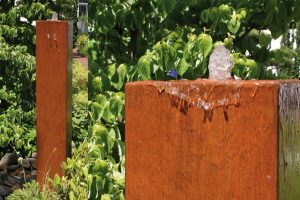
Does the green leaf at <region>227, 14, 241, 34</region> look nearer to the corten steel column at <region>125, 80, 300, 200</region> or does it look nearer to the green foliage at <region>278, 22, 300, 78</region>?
the corten steel column at <region>125, 80, 300, 200</region>

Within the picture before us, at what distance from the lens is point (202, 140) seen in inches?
48.5

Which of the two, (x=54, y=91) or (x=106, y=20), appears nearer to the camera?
(x=106, y=20)

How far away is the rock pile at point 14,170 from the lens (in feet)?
20.5

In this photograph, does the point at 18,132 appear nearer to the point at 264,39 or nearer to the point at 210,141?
the point at 264,39

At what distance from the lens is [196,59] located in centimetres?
253

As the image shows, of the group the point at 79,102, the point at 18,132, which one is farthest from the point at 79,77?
the point at 18,132

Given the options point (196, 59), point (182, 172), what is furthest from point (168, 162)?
point (196, 59)

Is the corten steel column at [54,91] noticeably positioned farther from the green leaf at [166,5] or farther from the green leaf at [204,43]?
the green leaf at [204,43]

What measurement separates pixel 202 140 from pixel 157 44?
1.40 meters

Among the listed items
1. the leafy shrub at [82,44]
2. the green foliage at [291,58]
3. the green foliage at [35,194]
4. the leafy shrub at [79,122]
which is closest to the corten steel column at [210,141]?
the leafy shrub at [82,44]

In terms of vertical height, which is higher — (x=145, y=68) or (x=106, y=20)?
(x=106, y=20)

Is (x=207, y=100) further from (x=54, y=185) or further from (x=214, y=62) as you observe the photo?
(x=54, y=185)

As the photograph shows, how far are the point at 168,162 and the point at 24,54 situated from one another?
5847mm

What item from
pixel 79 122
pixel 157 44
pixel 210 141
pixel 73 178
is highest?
pixel 157 44
